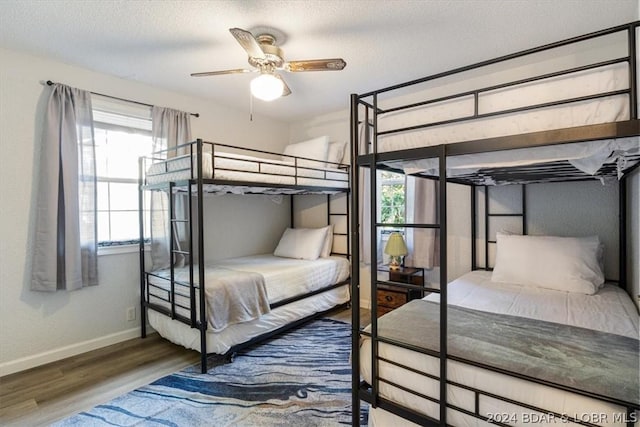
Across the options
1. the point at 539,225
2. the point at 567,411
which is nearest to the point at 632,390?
the point at 567,411

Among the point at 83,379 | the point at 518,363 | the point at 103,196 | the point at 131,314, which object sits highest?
the point at 103,196

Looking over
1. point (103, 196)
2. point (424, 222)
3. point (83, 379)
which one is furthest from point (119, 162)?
point (424, 222)

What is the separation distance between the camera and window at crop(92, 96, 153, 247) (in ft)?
9.57

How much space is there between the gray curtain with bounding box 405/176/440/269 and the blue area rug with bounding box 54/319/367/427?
1.25 m

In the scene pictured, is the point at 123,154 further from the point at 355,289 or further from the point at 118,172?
the point at 355,289

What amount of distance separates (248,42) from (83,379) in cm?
262

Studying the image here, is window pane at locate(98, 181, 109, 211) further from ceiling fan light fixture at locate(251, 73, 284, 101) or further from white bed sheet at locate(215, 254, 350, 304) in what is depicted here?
ceiling fan light fixture at locate(251, 73, 284, 101)

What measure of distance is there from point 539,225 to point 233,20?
9.51 feet

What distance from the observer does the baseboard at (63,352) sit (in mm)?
2416

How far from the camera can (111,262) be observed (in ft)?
9.63

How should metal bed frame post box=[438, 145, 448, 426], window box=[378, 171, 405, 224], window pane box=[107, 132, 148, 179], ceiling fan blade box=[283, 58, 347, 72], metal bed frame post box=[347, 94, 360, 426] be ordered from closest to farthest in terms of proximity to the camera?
1. metal bed frame post box=[438, 145, 448, 426]
2. metal bed frame post box=[347, 94, 360, 426]
3. ceiling fan blade box=[283, 58, 347, 72]
4. window pane box=[107, 132, 148, 179]
5. window box=[378, 171, 405, 224]

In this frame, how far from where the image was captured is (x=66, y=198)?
2582mm

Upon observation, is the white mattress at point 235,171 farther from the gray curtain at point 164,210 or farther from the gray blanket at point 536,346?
the gray blanket at point 536,346

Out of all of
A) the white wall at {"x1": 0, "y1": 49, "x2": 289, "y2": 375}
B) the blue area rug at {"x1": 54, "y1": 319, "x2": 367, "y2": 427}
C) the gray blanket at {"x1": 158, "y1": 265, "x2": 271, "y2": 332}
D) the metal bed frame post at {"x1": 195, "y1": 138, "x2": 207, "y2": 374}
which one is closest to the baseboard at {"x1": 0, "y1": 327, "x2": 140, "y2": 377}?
the white wall at {"x1": 0, "y1": 49, "x2": 289, "y2": 375}
